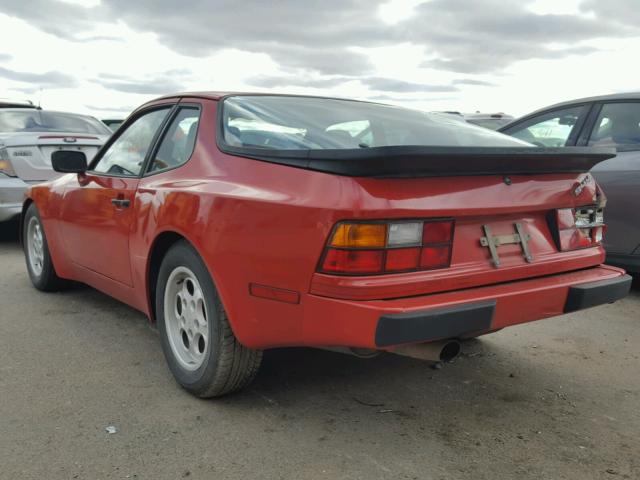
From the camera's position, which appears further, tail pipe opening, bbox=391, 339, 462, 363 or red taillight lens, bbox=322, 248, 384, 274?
tail pipe opening, bbox=391, 339, 462, 363

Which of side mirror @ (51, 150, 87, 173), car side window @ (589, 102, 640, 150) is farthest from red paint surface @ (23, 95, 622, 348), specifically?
car side window @ (589, 102, 640, 150)

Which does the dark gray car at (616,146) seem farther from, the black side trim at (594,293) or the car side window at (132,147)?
the car side window at (132,147)

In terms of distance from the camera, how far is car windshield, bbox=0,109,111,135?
767 centimetres

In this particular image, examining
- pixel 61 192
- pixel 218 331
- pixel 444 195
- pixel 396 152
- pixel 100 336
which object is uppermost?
pixel 396 152

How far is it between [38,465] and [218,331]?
83cm

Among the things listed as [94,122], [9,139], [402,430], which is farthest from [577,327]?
[94,122]

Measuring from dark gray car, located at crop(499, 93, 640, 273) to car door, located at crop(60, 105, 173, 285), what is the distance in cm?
332

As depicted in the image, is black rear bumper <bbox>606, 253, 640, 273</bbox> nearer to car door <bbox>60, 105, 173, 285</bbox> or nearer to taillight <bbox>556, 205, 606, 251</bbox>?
taillight <bbox>556, 205, 606, 251</bbox>

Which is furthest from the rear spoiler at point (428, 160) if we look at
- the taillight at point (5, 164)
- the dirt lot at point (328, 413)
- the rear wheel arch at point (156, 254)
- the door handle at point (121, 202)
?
the taillight at point (5, 164)

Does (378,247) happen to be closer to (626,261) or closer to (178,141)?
(178,141)

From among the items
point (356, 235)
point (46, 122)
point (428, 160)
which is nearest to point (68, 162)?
point (356, 235)

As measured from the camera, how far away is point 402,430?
2684mm

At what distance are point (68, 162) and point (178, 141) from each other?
3.51 feet

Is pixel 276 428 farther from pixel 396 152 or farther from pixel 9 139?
pixel 9 139
